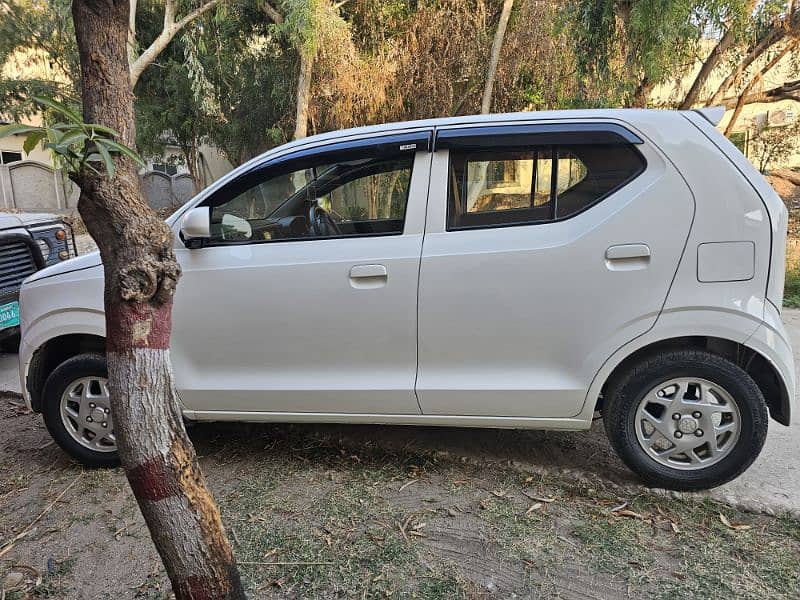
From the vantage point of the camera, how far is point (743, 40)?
8.35 metres

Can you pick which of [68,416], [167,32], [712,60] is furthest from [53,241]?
[712,60]

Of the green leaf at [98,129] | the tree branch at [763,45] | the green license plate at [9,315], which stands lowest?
the green license plate at [9,315]

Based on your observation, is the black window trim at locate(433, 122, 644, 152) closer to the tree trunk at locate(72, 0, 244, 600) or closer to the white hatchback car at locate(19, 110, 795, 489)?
the white hatchback car at locate(19, 110, 795, 489)

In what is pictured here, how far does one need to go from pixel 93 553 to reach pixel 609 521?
2418 millimetres

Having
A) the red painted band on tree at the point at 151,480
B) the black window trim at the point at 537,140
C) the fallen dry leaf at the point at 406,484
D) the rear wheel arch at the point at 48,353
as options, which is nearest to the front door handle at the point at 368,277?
the black window trim at the point at 537,140

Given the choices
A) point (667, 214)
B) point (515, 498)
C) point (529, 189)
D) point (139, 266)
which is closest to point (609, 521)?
point (515, 498)

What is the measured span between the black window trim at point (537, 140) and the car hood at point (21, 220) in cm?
442

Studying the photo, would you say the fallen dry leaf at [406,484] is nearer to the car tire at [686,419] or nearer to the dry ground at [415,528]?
the dry ground at [415,528]

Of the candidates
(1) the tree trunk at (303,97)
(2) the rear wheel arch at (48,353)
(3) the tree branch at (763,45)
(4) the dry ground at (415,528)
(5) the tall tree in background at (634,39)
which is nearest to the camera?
(4) the dry ground at (415,528)

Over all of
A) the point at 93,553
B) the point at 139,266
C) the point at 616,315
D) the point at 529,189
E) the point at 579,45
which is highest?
the point at 579,45

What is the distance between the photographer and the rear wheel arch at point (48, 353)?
141 inches

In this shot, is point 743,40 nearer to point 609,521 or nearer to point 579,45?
point 579,45

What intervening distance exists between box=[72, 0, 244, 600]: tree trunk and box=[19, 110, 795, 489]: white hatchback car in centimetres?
130

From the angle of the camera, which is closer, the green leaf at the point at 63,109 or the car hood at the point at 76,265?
the green leaf at the point at 63,109
